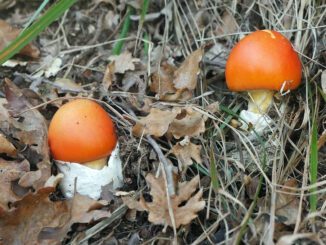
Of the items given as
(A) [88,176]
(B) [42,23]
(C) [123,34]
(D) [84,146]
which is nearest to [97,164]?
(A) [88,176]


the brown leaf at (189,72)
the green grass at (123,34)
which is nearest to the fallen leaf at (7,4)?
the green grass at (123,34)

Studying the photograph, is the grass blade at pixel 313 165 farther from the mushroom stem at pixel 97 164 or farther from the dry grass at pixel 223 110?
the mushroom stem at pixel 97 164

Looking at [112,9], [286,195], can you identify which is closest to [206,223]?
[286,195]

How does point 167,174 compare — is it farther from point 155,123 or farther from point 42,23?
point 42,23

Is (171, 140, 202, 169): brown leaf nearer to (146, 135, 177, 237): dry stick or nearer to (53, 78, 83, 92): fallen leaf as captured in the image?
(146, 135, 177, 237): dry stick

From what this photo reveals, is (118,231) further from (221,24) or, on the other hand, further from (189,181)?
(221,24)

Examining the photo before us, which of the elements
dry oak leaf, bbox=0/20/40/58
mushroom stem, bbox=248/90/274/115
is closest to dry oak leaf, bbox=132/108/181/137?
mushroom stem, bbox=248/90/274/115
